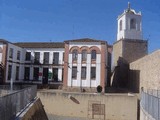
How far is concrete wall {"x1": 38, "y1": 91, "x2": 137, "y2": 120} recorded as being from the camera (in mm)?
28312

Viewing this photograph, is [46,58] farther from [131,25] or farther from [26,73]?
[131,25]

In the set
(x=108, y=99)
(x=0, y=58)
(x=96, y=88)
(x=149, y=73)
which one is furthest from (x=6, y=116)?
(x=0, y=58)

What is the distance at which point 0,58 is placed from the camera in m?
40.8

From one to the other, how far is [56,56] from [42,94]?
14377 millimetres

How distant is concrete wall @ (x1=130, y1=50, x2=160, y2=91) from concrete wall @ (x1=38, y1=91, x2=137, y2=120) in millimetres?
2851

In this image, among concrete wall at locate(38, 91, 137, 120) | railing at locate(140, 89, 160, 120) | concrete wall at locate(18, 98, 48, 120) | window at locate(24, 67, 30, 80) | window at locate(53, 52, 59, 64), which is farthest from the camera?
window at locate(24, 67, 30, 80)

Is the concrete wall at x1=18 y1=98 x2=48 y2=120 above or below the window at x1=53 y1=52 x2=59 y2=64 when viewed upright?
below

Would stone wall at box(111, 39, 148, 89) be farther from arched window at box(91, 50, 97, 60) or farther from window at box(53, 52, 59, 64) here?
window at box(53, 52, 59, 64)

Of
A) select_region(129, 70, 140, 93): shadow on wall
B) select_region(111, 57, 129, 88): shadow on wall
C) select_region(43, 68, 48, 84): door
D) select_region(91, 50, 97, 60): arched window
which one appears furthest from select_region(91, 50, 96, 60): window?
select_region(43, 68, 48, 84): door

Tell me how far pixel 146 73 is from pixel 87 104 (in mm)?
7778

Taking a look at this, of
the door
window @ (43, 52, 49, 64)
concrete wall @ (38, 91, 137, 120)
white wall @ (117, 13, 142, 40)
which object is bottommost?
concrete wall @ (38, 91, 137, 120)

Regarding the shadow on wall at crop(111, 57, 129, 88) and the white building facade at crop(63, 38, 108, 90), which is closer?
the white building facade at crop(63, 38, 108, 90)

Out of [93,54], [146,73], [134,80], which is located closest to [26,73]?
[93,54]

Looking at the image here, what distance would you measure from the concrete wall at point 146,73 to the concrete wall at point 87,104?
112 inches
